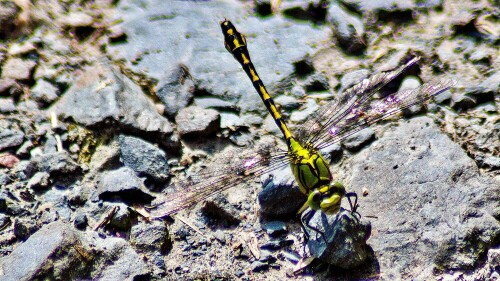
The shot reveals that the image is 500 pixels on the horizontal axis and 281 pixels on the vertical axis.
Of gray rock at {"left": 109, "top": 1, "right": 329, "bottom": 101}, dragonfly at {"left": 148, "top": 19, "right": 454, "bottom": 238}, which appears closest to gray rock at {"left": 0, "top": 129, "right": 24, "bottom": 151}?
gray rock at {"left": 109, "top": 1, "right": 329, "bottom": 101}

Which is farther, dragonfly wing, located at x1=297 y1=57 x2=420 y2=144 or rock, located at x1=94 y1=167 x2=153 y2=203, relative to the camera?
dragonfly wing, located at x1=297 y1=57 x2=420 y2=144

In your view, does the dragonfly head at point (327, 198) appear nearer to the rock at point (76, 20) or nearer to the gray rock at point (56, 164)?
the gray rock at point (56, 164)

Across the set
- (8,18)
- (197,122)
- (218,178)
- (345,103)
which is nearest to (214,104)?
(197,122)

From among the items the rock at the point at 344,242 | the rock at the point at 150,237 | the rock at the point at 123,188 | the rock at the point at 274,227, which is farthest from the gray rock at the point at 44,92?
the rock at the point at 344,242

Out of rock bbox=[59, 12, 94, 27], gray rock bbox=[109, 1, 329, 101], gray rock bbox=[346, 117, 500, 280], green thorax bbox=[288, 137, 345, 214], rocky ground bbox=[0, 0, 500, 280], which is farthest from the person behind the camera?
rock bbox=[59, 12, 94, 27]

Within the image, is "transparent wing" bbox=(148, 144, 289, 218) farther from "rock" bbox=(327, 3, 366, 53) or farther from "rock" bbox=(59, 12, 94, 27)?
"rock" bbox=(59, 12, 94, 27)

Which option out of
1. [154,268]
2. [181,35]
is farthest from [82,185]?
[181,35]
